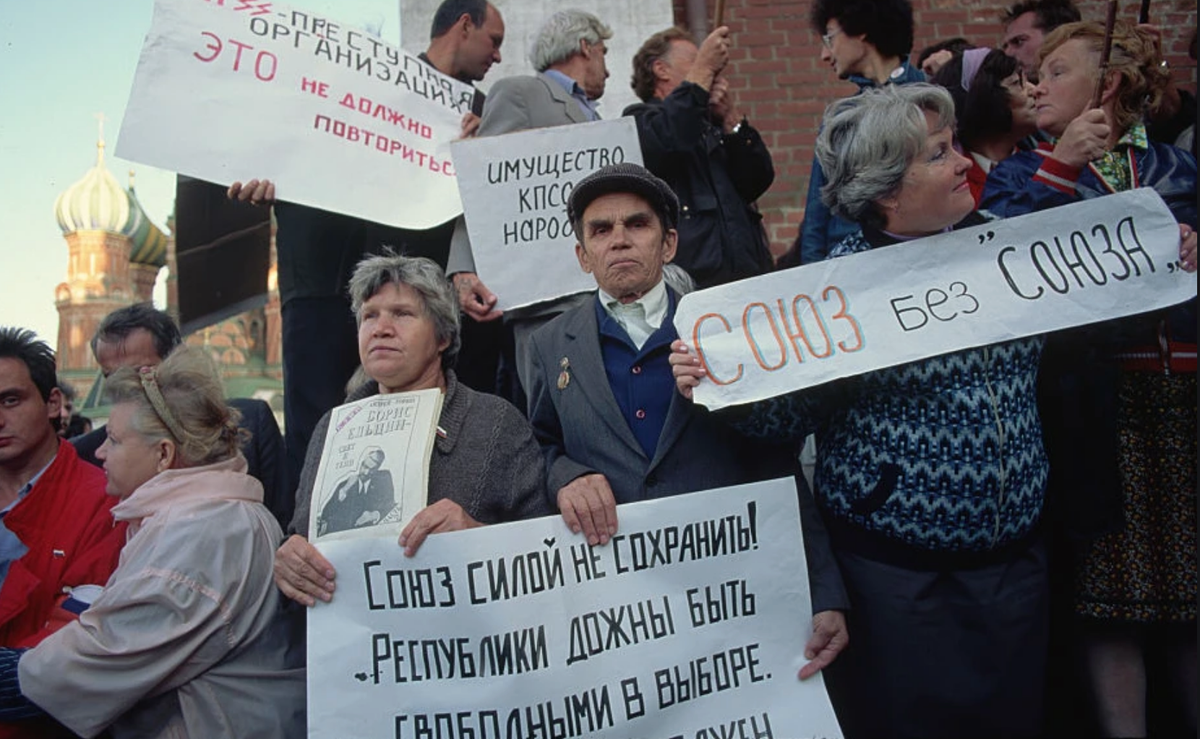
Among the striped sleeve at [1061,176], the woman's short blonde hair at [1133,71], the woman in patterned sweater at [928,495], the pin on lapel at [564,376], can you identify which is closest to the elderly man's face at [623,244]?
the pin on lapel at [564,376]

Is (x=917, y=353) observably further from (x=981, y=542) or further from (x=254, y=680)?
(x=254, y=680)

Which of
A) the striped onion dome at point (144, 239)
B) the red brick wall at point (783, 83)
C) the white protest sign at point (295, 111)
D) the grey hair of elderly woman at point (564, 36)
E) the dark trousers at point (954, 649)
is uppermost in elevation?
the striped onion dome at point (144, 239)

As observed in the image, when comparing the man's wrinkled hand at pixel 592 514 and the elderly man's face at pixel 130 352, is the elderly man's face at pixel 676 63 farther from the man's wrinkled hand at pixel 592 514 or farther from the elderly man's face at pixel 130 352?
the man's wrinkled hand at pixel 592 514

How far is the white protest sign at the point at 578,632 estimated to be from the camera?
108 inches

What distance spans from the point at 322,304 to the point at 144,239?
12.6m

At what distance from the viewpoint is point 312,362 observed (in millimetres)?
4383

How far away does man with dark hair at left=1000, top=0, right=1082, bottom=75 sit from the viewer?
4.92 m

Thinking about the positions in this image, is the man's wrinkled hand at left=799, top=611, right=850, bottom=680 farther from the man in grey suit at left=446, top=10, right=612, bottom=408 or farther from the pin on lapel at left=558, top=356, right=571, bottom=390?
the man in grey suit at left=446, top=10, right=612, bottom=408

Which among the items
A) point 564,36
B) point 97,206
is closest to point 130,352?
point 564,36

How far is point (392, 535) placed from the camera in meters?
2.84

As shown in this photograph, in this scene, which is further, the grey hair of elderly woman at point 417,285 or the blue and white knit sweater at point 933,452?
the grey hair of elderly woman at point 417,285

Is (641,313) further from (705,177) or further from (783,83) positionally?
(783,83)

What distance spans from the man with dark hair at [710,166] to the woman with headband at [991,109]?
2.61ft

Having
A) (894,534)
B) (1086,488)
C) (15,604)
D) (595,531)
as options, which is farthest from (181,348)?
(1086,488)
